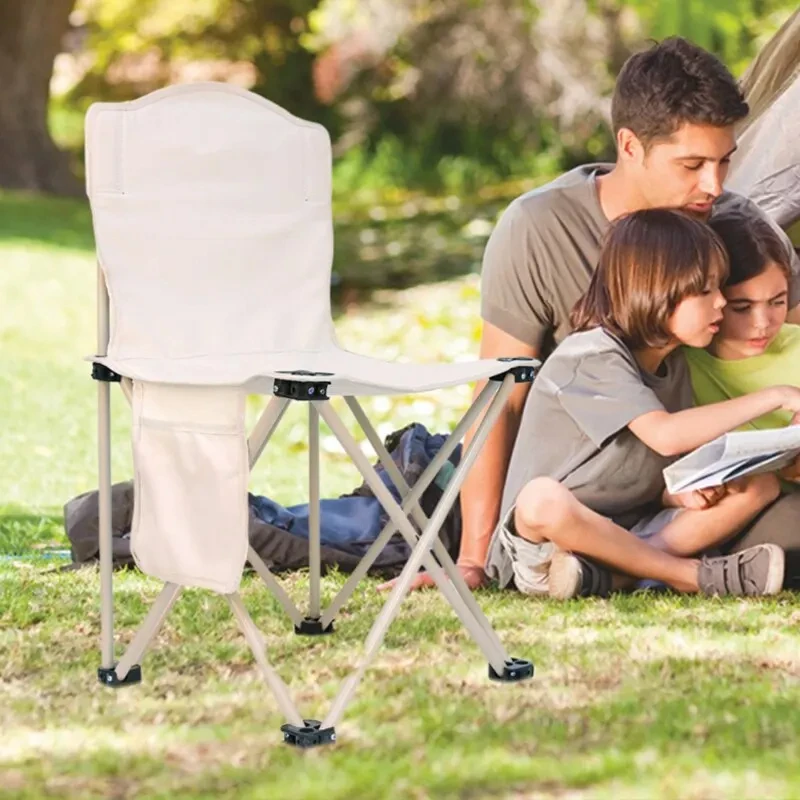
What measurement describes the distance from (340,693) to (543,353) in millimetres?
1507

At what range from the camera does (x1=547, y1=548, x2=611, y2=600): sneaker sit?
380 centimetres

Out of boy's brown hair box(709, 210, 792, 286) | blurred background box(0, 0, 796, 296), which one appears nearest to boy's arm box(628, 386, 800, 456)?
boy's brown hair box(709, 210, 792, 286)

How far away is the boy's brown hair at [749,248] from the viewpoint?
381 cm

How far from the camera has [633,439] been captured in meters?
3.81

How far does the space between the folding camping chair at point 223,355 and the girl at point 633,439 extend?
→ 51 cm

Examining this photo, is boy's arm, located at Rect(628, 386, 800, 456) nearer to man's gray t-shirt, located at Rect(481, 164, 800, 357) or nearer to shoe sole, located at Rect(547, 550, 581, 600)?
shoe sole, located at Rect(547, 550, 581, 600)

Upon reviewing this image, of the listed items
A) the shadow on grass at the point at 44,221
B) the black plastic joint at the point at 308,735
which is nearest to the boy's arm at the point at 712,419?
the black plastic joint at the point at 308,735

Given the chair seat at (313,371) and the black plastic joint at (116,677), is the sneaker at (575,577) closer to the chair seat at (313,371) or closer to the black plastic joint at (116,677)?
the chair seat at (313,371)

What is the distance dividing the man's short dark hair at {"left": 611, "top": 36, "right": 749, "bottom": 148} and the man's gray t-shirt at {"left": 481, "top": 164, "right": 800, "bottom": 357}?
240mm

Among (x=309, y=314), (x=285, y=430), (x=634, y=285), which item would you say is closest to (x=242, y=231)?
(x=309, y=314)

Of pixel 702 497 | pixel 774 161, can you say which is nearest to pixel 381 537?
pixel 702 497

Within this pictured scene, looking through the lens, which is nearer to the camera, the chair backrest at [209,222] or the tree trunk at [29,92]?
the chair backrest at [209,222]

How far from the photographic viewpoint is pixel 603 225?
4.11 m

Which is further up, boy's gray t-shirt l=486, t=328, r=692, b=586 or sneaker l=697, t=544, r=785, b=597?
boy's gray t-shirt l=486, t=328, r=692, b=586
